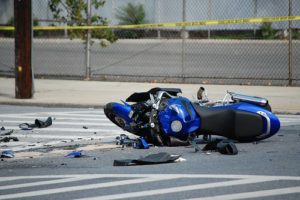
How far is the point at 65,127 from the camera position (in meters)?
10.6

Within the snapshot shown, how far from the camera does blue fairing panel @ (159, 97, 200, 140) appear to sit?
8102mm

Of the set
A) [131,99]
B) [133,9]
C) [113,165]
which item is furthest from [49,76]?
[113,165]

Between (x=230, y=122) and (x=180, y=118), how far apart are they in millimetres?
714

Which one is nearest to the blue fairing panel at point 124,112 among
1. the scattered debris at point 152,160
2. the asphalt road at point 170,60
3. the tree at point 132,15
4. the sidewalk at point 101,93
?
the scattered debris at point 152,160

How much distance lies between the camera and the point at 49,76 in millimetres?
18719

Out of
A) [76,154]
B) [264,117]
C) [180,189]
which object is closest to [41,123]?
[76,154]

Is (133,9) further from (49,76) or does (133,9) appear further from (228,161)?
(228,161)

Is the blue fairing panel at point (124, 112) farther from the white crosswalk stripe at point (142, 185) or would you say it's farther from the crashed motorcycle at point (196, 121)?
the white crosswalk stripe at point (142, 185)

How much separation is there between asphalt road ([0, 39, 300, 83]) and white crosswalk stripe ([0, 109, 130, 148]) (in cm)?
564

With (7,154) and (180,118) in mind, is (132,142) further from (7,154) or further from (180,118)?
(7,154)

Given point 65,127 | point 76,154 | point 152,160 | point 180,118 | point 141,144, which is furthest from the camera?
point 65,127

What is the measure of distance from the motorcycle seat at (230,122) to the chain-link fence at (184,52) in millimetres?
7657

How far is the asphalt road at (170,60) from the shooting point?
20.3 m

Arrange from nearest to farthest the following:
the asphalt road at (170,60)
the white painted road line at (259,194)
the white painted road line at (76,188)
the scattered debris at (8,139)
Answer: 1. the white painted road line at (259,194)
2. the white painted road line at (76,188)
3. the scattered debris at (8,139)
4. the asphalt road at (170,60)
